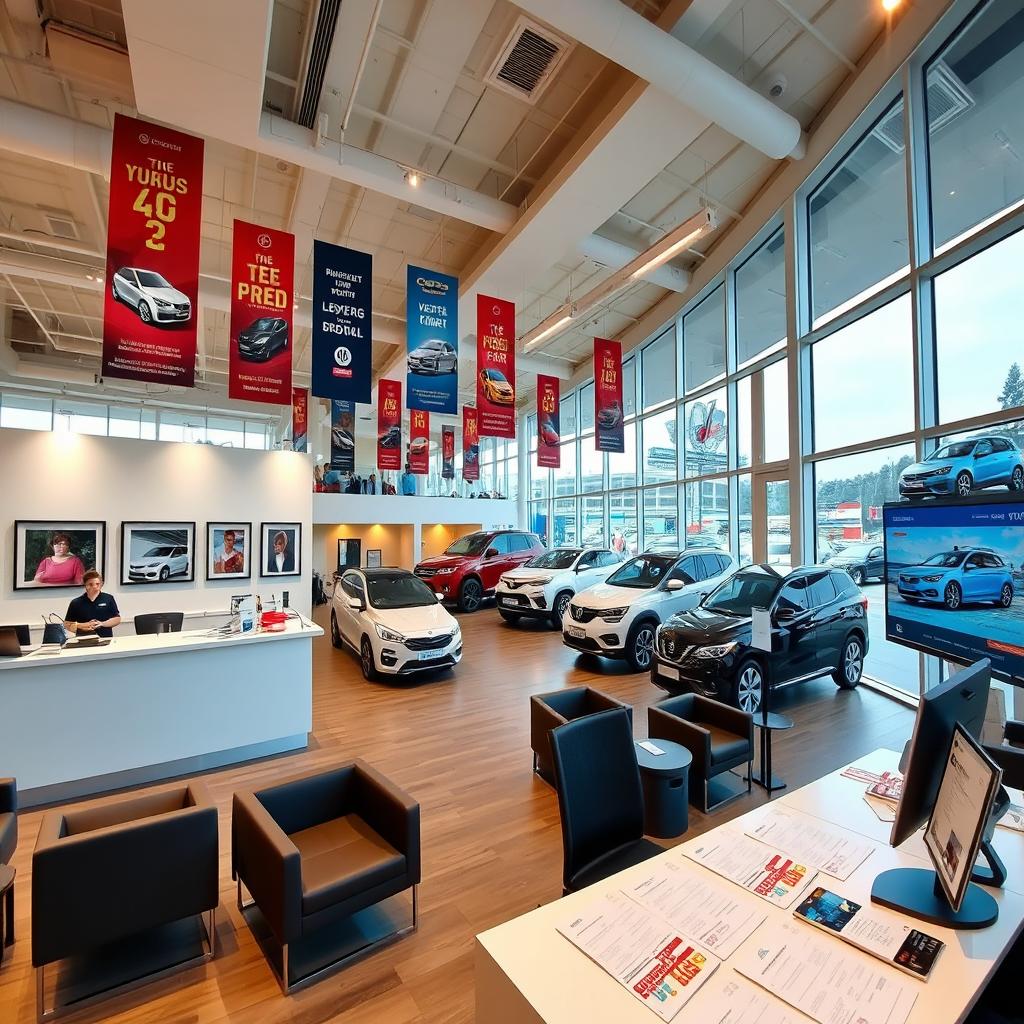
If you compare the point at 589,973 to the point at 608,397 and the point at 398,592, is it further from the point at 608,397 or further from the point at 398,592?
the point at 608,397

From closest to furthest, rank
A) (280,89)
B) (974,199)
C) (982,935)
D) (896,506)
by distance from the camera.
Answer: (982,935)
(896,506)
(974,199)
(280,89)

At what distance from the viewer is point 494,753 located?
446 centimetres

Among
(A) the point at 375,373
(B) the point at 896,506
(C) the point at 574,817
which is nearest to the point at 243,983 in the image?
(C) the point at 574,817

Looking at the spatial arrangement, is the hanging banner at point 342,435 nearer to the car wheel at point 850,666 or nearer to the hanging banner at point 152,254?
the hanging banner at point 152,254

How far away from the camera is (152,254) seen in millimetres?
4590

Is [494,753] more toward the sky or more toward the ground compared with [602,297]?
more toward the ground

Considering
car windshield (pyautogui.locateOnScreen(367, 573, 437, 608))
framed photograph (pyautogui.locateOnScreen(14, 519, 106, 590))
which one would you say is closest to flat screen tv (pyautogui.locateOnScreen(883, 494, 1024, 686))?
car windshield (pyautogui.locateOnScreen(367, 573, 437, 608))

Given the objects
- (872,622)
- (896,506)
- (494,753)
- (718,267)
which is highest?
(718,267)

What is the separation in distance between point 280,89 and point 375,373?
10078mm

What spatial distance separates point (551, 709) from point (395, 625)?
3019mm

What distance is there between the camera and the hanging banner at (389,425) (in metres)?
12.5

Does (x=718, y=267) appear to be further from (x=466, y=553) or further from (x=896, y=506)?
(x=466, y=553)

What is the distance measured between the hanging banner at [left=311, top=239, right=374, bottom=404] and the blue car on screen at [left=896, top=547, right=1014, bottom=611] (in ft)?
18.0

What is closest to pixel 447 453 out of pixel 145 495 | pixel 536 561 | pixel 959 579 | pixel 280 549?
pixel 536 561
